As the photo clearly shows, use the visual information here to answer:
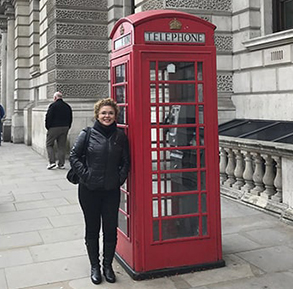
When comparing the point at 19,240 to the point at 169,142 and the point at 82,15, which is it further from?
the point at 82,15

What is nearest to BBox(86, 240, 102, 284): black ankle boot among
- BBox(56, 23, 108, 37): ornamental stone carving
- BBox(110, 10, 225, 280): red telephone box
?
BBox(110, 10, 225, 280): red telephone box

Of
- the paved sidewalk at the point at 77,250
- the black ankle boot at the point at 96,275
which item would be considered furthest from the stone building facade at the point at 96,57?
the black ankle boot at the point at 96,275

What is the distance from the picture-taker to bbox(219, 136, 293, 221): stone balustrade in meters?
5.99

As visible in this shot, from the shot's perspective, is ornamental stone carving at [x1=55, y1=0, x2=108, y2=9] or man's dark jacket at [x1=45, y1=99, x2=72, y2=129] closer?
man's dark jacket at [x1=45, y1=99, x2=72, y2=129]

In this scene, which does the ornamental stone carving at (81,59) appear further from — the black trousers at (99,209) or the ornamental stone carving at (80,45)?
the black trousers at (99,209)

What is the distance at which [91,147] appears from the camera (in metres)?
3.88

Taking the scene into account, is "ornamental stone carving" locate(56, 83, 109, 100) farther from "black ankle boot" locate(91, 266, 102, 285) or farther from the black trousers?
"black ankle boot" locate(91, 266, 102, 285)

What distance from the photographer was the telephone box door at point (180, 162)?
13.2 feet

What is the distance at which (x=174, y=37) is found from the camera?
4.02 meters

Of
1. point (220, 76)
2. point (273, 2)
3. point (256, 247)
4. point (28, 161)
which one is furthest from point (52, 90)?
point (256, 247)

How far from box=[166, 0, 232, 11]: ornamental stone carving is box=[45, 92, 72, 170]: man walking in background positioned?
12.2 ft

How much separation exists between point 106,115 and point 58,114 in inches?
290

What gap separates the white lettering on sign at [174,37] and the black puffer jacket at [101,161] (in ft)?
3.00

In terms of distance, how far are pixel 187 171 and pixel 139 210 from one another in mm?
589
